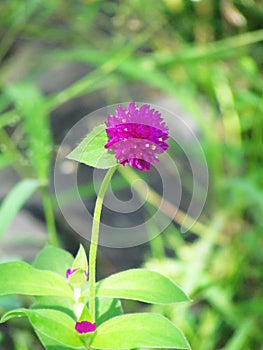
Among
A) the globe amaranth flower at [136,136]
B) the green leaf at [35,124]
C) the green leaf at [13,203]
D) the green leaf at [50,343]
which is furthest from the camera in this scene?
the green leaf at [35,124]

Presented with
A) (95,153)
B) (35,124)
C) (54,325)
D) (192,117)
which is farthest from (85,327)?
(192,117)

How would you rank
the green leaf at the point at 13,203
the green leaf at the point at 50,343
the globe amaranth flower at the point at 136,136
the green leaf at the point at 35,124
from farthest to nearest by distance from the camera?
the green leaf at the point at 35,124 → the green leaf at the point at 13,203 → the green leaf at the point at 50,343 → the globe amaranth flower at the point at 136,136

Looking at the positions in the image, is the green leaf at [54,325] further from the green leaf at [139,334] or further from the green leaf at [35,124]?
the green leaf at [35,124]

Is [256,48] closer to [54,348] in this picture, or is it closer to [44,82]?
[44,82]

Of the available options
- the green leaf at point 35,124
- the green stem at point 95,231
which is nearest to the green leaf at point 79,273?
the green stem at point 95,231

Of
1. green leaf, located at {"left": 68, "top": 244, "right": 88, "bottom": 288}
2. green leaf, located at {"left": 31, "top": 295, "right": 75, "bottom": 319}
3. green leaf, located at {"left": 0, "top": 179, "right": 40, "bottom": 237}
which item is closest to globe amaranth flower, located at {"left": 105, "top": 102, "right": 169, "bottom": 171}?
green leaf, located at {"left": 68, "top": 244, "right": 88, "bottom": 288}
